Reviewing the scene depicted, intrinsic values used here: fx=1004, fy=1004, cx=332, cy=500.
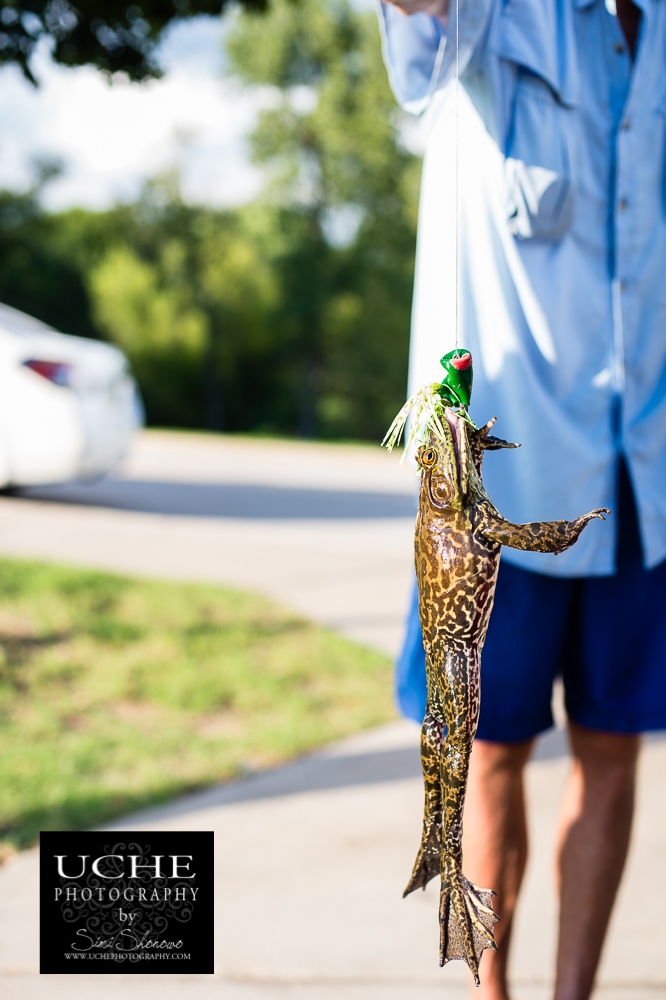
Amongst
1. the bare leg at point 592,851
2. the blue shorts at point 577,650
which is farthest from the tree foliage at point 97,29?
the bare leg at point 592,851

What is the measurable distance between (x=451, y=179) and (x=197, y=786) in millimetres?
2368

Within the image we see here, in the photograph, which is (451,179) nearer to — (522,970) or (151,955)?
(151,955)

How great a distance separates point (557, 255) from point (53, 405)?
18.4 ft

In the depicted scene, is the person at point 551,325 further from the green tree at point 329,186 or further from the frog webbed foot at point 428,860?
the green tree at point 329,186

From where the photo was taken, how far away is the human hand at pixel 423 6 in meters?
1.26

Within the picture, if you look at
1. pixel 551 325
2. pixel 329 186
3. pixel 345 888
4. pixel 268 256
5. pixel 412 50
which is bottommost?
pixel 345 888

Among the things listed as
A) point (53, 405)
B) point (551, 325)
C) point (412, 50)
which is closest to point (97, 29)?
point (412, 50)

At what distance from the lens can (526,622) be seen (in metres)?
1.58

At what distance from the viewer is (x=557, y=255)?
150 cm

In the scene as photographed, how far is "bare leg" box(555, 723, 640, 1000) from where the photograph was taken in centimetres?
173

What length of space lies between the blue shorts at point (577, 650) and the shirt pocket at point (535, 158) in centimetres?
45

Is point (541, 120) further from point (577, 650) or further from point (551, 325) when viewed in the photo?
point (577, 650)

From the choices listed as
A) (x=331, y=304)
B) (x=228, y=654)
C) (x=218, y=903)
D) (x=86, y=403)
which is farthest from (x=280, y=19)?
(x=218, y=903)

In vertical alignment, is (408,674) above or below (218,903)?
above
